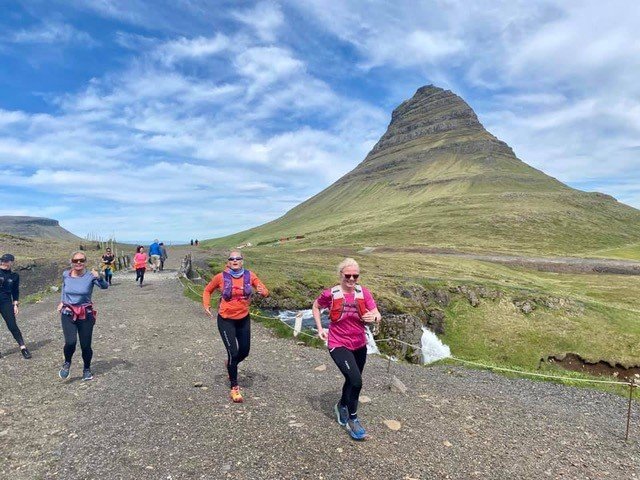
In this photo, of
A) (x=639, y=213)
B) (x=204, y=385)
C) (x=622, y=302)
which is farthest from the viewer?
(x=639, y=213)

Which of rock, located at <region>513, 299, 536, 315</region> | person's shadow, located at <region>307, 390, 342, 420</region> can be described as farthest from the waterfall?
person's shadow, located at <region>307, 390, 342, 420</region>

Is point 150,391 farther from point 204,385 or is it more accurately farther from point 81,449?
point 81,449

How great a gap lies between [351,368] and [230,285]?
3.89 m

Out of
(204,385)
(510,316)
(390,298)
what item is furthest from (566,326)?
(204,385)

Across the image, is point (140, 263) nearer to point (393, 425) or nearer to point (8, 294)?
point (8, 294)

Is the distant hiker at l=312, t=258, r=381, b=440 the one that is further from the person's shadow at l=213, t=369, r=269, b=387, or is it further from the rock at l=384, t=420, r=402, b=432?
the person's shadow at l=213, t=369, r=269, b=387

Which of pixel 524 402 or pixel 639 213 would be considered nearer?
pixel 524 402

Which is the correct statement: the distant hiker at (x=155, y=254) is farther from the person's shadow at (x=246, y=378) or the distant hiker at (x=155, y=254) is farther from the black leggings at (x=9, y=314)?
the person's shadow at (x=246, y=378)

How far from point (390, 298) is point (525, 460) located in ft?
89.4

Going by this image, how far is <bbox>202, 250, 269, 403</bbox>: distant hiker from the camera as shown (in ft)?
34.8

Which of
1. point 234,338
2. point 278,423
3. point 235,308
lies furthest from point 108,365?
point 278,423

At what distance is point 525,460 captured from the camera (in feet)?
29.8

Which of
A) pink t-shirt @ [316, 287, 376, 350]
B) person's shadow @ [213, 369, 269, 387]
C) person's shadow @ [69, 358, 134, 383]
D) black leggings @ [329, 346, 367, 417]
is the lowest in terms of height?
person's shadow @ [213, 369, 269, 387]

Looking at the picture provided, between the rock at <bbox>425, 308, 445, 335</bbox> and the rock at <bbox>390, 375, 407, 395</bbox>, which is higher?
the rock at <bbox>390, 375, 407, 395</bbox>
